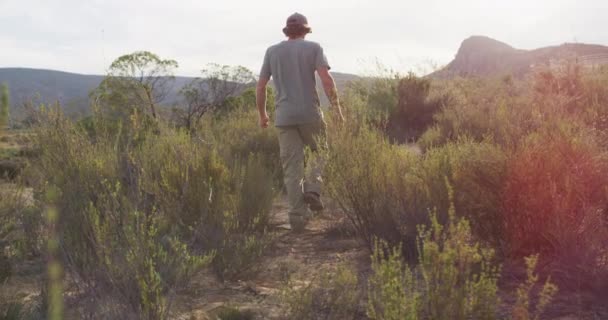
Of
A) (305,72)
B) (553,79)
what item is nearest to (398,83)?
(553,79)

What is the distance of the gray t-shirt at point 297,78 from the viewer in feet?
17.5

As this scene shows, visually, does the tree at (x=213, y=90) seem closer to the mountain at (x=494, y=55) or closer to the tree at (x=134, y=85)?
the tree at (x=134, y=85)

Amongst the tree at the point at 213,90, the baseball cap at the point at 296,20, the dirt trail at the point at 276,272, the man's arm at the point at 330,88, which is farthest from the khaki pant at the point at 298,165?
the tree at the point at 213,90

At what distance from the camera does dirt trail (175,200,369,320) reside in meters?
3.25

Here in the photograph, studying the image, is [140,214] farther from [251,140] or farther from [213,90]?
[213,90]

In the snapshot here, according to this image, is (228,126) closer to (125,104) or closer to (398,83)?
(125,104)

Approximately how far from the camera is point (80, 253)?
332 centimetres

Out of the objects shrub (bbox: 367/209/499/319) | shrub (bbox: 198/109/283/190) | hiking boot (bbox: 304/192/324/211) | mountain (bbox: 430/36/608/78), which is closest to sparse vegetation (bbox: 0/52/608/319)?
shrub (bbox: 367/209/499/319)

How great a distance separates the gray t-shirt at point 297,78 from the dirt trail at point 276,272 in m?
0.92

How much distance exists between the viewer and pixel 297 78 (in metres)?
5.38

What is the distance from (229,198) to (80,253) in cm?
141

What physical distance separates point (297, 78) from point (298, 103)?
23 centimetres

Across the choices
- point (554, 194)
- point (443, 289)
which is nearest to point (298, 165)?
point (554, 194)

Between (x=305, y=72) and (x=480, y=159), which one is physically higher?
(x=305, y=72)
